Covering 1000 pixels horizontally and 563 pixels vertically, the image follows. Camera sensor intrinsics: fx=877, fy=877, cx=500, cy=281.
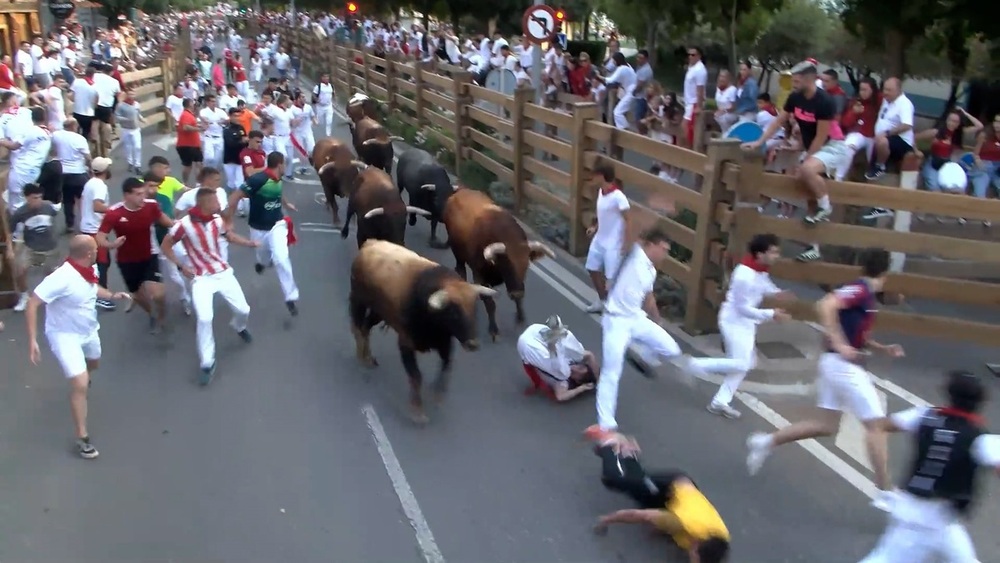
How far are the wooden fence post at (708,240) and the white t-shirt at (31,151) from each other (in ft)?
27.6

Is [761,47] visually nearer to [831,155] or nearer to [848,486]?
[831,155]

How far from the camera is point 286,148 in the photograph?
14.8m

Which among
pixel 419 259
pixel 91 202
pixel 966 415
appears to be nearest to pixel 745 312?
pixel 966 415

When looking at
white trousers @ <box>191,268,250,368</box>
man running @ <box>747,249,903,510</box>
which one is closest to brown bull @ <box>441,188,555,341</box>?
white trousers @ <box>191,268,250,368</box>

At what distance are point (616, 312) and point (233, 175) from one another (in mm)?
8543

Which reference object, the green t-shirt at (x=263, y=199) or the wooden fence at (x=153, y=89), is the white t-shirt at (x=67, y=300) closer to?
the green t-shirt at (x=263, y=199)

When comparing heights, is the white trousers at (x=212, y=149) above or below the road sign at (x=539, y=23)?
below

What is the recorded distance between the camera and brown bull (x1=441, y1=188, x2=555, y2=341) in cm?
834

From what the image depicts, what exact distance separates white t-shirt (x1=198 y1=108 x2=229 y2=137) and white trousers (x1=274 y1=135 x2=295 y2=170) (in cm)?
85

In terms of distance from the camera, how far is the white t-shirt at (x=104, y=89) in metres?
16.3

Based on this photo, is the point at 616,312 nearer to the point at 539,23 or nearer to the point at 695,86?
the point at 539,23

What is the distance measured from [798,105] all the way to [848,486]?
4559 mm

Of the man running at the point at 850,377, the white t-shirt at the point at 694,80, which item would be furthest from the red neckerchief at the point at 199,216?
the white t-shirt at the point at 694,80

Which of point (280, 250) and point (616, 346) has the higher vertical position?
point (616, 346)
